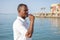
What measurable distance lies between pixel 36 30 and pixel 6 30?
1.41 m

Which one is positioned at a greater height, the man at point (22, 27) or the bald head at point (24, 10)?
the bald head at point (24, 10)

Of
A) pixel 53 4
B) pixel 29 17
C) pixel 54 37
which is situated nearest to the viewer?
pixel 29 17

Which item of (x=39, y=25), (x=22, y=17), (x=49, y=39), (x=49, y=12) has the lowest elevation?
(x=49, y=39)

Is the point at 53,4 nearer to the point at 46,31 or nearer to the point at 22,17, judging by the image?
the point at 46,31

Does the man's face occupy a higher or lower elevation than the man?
higher

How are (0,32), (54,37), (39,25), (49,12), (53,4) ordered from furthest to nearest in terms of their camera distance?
(0,32)
(39,25)
(54,37)
(53,4)
(49,12)

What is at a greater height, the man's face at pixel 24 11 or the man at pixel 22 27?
the man's face at pixel 24 11

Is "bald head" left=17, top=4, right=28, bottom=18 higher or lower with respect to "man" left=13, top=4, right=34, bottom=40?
higher

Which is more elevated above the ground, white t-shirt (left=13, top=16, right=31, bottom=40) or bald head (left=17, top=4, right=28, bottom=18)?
bald head (left=17, top=4, right=28, bottom=18)

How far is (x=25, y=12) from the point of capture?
0.76 meters

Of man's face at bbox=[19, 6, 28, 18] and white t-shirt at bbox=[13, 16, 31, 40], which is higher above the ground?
man's face at bbox=[19, 6, 28, 18]

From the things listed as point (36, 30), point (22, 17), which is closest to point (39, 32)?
point (36, 30)

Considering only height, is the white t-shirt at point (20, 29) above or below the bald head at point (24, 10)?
below

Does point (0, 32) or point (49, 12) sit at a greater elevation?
point (49, 12)
